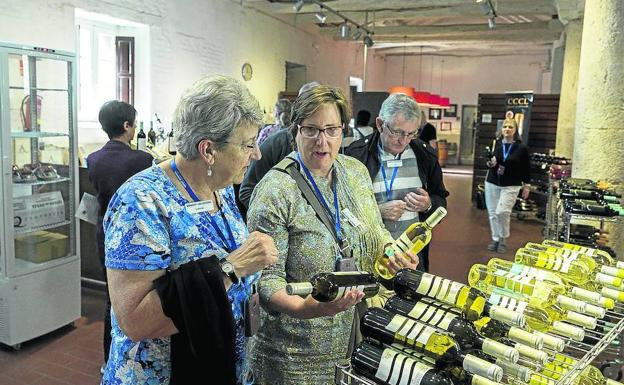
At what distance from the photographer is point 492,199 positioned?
7.38m

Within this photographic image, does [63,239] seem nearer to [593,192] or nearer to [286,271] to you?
[286,271]

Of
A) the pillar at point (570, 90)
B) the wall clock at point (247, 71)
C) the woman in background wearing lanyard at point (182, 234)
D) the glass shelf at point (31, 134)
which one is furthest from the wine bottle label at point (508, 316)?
the wall clock at point (247, 71)

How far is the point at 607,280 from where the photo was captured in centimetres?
170

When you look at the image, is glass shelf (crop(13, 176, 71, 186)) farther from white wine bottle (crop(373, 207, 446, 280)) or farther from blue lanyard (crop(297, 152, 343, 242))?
white wine bottle (crop(373, 207, 446, 280))

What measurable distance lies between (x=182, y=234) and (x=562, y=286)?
106 centimetres

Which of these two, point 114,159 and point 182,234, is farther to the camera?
point 114,159

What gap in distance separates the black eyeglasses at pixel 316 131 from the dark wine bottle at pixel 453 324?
0.71 m

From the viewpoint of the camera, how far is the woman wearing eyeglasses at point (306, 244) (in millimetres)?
1774

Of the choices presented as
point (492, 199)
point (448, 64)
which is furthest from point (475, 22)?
point (492, 199)

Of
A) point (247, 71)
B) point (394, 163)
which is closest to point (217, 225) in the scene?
point (394, 163)

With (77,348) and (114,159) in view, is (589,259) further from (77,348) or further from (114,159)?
(77,348)

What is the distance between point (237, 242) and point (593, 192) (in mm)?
2728

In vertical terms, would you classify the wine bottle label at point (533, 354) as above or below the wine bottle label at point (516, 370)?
above

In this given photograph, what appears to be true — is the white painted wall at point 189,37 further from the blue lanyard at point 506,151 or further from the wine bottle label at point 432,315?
the wine bottle label at point 432,315
